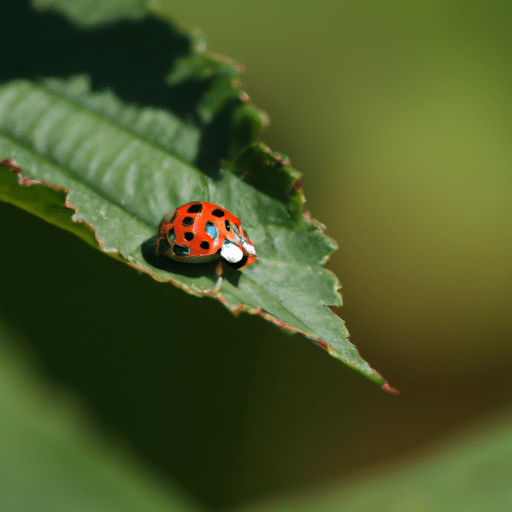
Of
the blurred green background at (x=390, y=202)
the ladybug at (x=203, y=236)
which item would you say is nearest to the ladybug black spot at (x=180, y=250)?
the ladybug at (x=203, y=236)

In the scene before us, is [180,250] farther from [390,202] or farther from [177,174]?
[390,202]

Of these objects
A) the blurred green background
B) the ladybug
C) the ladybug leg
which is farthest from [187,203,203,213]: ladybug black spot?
the blurred green background

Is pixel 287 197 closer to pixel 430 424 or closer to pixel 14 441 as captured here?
pixel 14 441

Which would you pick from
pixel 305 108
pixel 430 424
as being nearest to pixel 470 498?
pixel 430 424

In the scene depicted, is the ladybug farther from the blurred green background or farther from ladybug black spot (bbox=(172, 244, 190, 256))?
the blurred green background

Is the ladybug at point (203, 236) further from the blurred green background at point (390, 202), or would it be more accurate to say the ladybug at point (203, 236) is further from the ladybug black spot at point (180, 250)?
the blurred green background at point (390, 202)

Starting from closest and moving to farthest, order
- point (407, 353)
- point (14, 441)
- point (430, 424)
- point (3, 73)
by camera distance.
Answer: point (3, 73) < point (14, 441) < point (430, 424) < point (407, 353)
